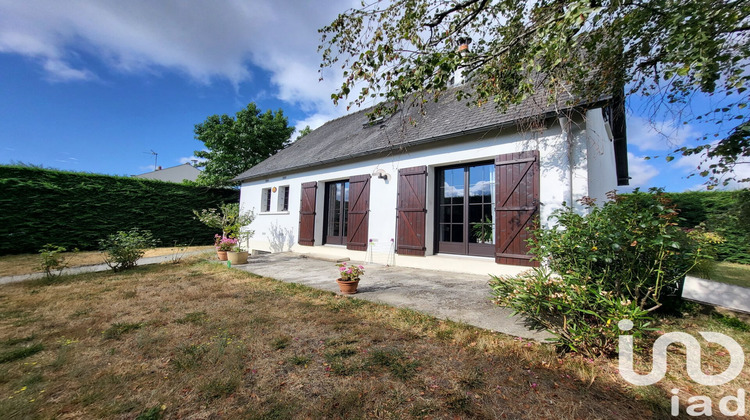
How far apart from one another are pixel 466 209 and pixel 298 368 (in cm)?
474

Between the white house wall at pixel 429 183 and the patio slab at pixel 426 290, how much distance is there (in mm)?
340

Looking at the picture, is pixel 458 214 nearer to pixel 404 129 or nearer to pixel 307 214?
pixel 404 129

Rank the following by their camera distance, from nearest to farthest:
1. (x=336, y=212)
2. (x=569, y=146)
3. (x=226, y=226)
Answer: (x=569, y=146)
(x=226, y=226)
(x=336, y=212)

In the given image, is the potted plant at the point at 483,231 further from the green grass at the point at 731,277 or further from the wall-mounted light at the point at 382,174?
the green grass at the point at 731,277

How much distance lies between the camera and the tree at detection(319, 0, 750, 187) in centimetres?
212

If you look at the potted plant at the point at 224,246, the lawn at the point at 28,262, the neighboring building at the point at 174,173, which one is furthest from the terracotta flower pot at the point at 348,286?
the neighboring building at the point at 174,173

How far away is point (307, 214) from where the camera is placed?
28.6ft

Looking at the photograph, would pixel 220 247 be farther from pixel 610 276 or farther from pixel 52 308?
pixel 610 276

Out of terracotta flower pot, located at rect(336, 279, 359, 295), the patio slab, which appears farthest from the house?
terracotta flower pot, located at rect(336, 279, 359, 295)

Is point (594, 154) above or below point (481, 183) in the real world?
above

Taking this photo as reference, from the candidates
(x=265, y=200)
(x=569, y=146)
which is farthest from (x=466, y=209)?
(x=265, y=200)

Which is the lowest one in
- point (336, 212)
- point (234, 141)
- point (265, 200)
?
point (336, 212)

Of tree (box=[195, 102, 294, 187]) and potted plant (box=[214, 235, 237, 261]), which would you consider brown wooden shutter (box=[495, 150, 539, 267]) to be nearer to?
potted plant (box=[214, 235, 237, 261])
